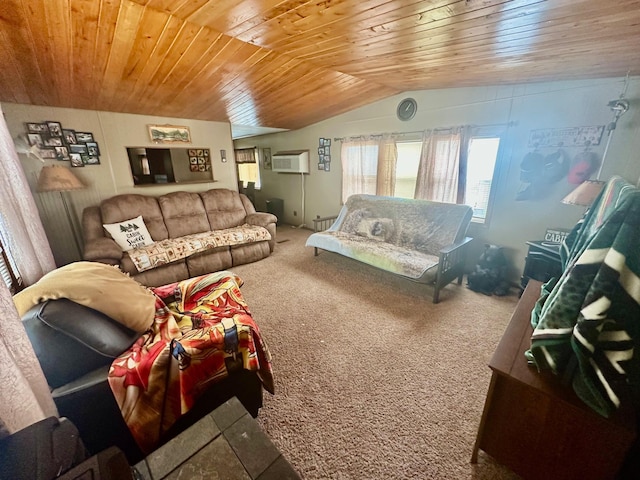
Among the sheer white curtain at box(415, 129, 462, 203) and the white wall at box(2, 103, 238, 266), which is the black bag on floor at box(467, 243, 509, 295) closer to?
the sheer white curtain at box(415, 129, 462, 203)

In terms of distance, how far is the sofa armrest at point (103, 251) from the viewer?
2.49 meters

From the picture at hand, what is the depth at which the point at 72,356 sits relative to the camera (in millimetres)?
1015

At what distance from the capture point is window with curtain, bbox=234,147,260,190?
21.2 ft

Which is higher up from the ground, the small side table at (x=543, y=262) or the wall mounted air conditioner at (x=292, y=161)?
the wall mounted air conditioner at (x=292, y=161)

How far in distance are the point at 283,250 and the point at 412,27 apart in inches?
126

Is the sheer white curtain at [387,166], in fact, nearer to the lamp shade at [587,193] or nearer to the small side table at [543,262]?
the small side table at [543,262]

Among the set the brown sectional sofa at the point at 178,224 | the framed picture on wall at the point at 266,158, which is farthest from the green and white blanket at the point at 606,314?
the framed picture on wall at the point at 266,158

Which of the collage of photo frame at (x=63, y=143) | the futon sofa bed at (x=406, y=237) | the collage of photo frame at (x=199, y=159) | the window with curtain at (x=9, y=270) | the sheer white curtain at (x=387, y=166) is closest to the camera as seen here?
the window with curtain at (x=9, y=270)

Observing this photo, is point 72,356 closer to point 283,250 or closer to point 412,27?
point 412,27

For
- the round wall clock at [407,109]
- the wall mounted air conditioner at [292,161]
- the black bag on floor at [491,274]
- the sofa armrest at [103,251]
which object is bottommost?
the black bag on floor at [491,274]

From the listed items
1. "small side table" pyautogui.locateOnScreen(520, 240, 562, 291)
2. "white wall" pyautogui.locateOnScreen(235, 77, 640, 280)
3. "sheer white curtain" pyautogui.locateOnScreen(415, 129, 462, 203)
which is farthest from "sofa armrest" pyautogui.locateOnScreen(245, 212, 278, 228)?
"small side table" pyautogui.locateOnScreen(520, 240, 562, 291)

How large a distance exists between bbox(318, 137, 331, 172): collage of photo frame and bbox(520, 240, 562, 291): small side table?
329 cm

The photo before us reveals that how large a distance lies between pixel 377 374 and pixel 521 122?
2.87 metres

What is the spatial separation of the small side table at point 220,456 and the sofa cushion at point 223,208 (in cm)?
327
